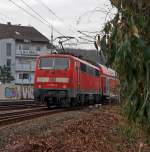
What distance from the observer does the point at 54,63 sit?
3023cm

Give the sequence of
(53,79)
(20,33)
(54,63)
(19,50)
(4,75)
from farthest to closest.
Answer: (20,33) → (19,50) → (4,75) → (54,63) → (53,79)

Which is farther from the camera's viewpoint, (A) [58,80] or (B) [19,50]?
(B) [19,50]

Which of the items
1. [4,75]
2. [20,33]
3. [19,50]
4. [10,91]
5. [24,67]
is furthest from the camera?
[20,33]

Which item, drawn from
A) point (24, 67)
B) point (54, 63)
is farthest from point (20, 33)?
point (54, 63)

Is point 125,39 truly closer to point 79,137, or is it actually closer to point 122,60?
point 122,60

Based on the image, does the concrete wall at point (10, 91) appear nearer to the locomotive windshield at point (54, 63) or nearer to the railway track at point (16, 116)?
the locomotive windshield at point (54, 63)

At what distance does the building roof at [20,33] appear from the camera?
10894 cm

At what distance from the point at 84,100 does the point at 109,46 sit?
29.1 metres

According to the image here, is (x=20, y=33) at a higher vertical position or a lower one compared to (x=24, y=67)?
higher

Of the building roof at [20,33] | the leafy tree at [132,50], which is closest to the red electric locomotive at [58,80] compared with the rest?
the leafy tree at [132,50]

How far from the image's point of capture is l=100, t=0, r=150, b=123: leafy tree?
175 inches

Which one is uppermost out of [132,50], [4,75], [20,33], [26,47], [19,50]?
[20,33]

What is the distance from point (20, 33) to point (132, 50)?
359 feet

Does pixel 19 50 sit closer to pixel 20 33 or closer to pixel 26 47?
pixel 26 47
